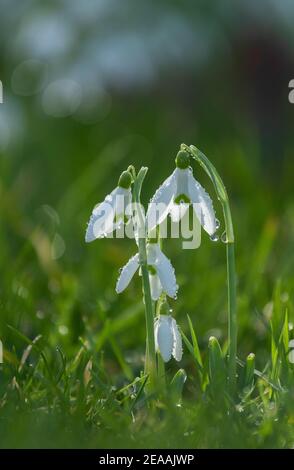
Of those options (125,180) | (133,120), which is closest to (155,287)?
(125,180)

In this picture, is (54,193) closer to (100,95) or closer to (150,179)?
(150,179)

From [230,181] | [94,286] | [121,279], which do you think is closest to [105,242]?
[94,286]

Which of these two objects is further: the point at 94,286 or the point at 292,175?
the point at 292,175

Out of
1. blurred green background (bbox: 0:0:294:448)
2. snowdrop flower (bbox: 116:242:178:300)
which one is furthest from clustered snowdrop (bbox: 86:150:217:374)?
blurred green background (bbox: 0:0:294:448)

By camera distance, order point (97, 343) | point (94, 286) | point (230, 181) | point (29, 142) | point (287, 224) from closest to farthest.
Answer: point (97, 343) → point (94, 286) → point (287, 224) → point (230, 181) → point (29, 142)

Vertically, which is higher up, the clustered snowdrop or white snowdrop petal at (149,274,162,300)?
the clustered snowdrop

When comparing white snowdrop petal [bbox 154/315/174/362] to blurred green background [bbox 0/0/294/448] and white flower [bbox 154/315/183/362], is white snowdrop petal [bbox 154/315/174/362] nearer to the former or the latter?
white flower [bbox 154/315/183/362]
